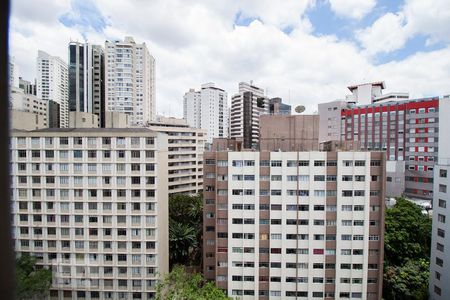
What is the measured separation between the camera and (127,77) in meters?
30.8

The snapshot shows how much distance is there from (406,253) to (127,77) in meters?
30.8

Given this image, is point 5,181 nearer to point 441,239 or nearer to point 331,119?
point 441,239

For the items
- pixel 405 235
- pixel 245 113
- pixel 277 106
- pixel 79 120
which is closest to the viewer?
pixel 405 235

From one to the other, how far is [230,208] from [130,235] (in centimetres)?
430

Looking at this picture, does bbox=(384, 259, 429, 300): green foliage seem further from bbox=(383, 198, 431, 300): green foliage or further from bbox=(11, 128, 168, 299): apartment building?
bbox=(11, 128, 168, 299): apartment building

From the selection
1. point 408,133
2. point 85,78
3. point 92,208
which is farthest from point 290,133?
point 85,78

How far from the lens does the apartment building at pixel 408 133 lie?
70.6 ft

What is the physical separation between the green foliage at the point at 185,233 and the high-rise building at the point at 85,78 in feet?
60.5

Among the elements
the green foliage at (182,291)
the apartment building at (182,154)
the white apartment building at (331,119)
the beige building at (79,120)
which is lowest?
the green foliage at (182,291)

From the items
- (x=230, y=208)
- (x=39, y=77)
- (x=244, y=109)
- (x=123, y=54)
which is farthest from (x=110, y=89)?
(x=230, y=208)

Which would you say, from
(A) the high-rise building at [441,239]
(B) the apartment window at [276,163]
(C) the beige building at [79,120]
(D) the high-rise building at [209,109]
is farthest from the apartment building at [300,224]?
(D) the high-rise building at [209,109]

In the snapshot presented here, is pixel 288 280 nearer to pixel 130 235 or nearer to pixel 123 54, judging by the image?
pixel 130 235

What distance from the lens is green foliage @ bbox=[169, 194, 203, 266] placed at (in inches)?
521

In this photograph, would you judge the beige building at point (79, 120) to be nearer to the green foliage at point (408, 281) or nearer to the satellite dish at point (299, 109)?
the satellite dish at point (299, 109)
